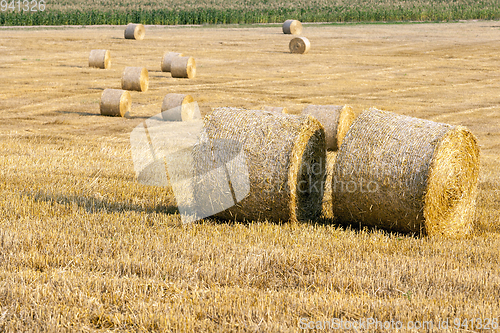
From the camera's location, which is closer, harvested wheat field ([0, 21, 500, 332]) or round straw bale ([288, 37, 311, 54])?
harvested wheat field ([0, 21, 500, 332])

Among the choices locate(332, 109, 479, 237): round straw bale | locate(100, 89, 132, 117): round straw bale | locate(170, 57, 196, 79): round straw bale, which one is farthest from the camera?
locate(170, 57, 196, 79): round straw bale

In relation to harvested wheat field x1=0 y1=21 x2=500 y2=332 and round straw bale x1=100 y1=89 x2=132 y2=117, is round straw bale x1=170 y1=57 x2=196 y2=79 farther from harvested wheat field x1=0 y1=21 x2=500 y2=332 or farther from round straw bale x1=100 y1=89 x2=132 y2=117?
harvested wheat field x1=0 y1=21 x2=500 y2=332

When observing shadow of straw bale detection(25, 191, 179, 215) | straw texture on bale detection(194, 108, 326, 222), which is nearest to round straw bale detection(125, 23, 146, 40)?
shadow of straw bale detection(25, 191, 179, 215)

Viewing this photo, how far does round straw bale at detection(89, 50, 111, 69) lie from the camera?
2803cm

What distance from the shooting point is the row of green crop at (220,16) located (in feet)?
174

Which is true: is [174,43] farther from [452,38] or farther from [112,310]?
[112,310]

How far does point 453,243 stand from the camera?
6801mm

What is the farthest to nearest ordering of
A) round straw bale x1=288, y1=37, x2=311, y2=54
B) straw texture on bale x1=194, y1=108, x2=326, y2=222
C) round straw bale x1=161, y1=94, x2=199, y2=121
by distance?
round straw bale x1=288, y1=37, x2=311, y2=54
round straw bale x1=161, y1=94, x2=199, y2=121
straw texture on bale x1=194, y1=108, x2=326, y2=222

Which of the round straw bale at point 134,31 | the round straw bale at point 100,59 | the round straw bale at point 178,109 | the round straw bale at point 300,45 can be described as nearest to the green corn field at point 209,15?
the round straw bale at point 134,31

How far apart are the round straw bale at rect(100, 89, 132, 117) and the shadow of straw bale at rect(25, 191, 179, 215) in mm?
9706

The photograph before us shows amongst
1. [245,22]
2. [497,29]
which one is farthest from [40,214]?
[245,22]

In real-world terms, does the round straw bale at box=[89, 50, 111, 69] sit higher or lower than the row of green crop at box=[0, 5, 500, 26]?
lower

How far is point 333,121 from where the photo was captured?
535 inches

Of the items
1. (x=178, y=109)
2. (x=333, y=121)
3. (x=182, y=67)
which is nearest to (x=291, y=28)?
(x=182, y=67)
